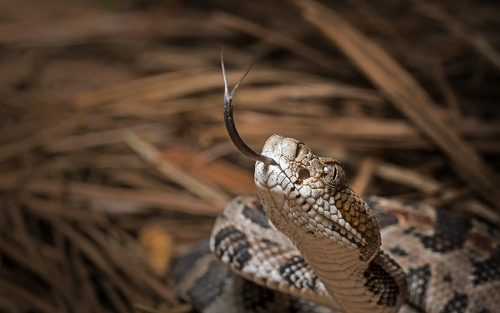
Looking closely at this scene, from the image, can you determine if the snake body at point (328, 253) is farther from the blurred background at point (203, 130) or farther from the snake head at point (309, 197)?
the blurred background at point (203, 130)

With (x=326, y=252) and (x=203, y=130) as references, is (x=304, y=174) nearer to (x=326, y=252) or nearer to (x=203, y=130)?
(x=326, y=252)

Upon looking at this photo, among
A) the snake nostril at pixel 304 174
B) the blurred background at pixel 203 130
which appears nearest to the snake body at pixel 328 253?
the snake nostril at pixel 304 174

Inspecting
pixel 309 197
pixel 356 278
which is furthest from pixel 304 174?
pixel 356 278

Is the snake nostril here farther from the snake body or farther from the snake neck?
the snake neck

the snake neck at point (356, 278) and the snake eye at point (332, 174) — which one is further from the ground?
the snake eye at point (332, 174)

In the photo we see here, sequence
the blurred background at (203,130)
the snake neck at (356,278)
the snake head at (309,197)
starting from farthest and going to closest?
the blurred background at (203,130) → the snake neck at (356,278) → the snake head at (309,197)

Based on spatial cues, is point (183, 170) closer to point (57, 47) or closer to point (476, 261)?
point (476, 261)

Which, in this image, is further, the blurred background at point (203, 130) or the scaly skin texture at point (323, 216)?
the blurred background at point (203, 130)

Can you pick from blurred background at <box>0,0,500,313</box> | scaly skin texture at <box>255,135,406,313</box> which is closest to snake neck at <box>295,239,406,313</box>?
scaly skin texture at <box>255,135,406,313</box>
